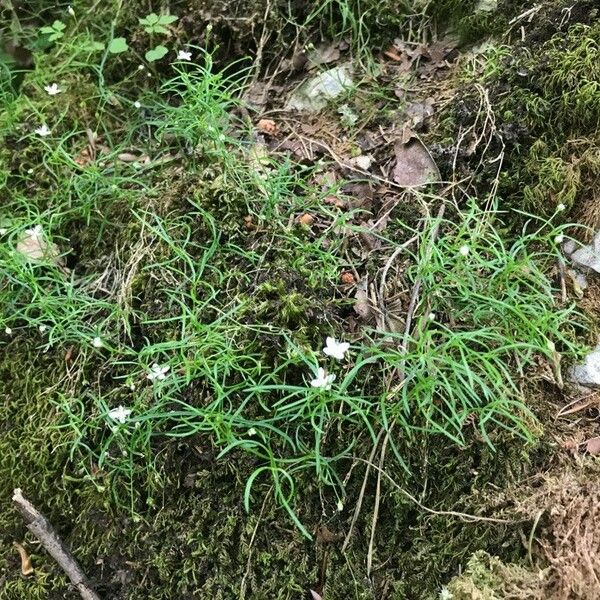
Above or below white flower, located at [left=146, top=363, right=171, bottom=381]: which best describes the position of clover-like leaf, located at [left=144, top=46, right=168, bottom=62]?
above

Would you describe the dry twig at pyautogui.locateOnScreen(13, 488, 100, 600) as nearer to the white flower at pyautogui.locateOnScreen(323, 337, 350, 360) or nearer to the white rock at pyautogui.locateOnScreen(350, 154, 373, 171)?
the white flower at pyautogui.locateOnScreen(323, 337, 350, 360)

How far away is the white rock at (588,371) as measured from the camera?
83.6 inches

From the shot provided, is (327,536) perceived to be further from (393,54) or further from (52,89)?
(52,89)

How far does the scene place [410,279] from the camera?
2291 mm

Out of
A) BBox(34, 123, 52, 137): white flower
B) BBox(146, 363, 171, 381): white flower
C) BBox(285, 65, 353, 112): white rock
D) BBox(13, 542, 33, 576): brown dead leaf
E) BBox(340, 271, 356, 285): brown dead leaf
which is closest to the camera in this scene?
BBox(146, 363, 171, 381): white flower

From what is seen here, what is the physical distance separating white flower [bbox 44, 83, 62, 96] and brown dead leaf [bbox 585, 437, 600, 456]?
8.91ft

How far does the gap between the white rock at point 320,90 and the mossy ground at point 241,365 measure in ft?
0.70

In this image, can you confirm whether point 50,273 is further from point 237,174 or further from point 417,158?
point 417,158

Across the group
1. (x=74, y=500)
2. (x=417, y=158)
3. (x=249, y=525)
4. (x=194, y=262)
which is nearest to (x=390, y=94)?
(x=417, y=158)

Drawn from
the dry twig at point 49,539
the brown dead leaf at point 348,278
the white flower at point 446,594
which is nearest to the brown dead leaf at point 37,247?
the dry twig at point 49,539

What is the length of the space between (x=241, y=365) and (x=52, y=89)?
1.72 meters

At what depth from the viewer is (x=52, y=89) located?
285 cm

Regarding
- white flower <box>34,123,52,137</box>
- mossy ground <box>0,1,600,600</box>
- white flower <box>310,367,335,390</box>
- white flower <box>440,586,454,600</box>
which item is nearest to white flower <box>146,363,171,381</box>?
mossy ground <box>0,1,600,600</box>

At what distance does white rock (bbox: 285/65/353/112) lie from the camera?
2898 millimetres
